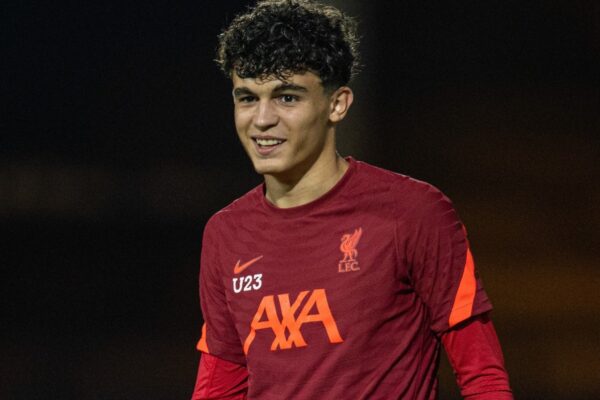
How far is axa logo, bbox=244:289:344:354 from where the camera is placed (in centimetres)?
213

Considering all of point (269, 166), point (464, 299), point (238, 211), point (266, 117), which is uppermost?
point (266, 117)

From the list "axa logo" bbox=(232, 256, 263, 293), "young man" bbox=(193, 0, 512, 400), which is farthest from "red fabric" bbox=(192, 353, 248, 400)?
"axa logo" bbox=(232, 256, 263, 293)

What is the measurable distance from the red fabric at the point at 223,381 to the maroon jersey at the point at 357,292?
15cm

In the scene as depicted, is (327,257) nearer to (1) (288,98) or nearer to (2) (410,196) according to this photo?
(2) (410,196)

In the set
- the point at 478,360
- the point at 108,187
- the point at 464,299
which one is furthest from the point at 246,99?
the point at 108,187

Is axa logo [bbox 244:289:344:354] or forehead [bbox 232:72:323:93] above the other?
forehead [bbox 232:72:323:93]

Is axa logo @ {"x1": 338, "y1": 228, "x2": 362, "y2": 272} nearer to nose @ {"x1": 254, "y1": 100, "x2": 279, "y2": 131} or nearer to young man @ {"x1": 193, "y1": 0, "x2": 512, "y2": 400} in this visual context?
young man @ {"x1": 193, "y1": 0, "x2": 512, "y2": 400}

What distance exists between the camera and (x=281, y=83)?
85.8 inches

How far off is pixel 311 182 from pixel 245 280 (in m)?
0.25

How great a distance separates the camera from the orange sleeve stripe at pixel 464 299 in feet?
6.80

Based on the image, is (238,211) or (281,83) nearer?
(281,83)

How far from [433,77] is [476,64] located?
147 millimetres

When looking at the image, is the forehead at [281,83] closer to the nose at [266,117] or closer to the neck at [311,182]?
the nose at [266,117]

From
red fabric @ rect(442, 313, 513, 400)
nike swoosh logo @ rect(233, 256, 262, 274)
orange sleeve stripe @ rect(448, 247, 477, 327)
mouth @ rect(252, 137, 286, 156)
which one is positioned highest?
mouth @ rect(252, 137, 286, 156)
